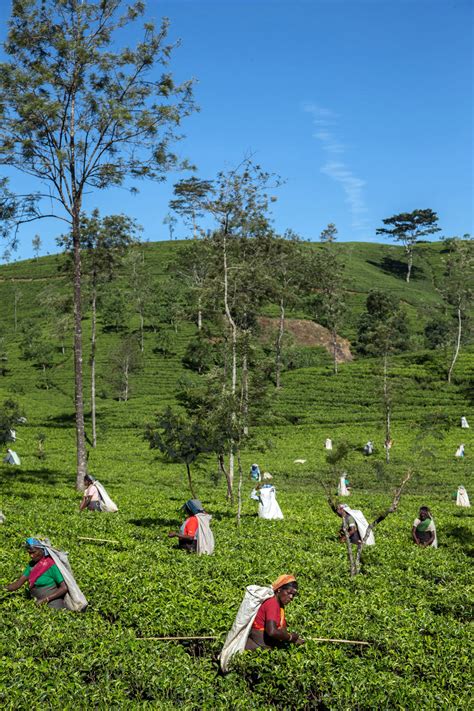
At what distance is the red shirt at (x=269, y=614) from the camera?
8812mm

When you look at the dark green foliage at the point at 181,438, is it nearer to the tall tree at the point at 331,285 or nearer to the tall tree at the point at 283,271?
the tall tree at the point at 283,271

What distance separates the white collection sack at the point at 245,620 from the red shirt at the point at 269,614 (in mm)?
84

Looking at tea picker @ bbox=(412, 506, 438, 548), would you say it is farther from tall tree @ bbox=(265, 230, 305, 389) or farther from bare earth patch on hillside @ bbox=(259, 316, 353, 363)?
bare earth patch on hillside @ bbox=(259, 316, 353, 363)

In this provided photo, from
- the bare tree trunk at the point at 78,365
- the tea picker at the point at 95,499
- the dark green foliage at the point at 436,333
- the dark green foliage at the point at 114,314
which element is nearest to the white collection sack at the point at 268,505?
the tea picker at the point at 95,499

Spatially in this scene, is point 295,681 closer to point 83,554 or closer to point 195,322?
point 83,554

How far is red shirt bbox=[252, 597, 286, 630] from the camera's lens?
881 centimetres

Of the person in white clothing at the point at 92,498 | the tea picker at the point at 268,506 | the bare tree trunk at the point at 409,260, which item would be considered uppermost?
the bare tree trunk at the point at 409,260

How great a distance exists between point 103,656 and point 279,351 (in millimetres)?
62637

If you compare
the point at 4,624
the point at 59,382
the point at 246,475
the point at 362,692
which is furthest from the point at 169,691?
the point at 59,382

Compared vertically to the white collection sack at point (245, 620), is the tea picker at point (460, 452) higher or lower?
lower

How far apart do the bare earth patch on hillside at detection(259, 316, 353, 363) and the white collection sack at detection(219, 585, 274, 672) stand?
259ft

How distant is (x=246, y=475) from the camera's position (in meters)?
37.9

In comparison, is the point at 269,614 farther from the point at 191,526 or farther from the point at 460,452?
the point at 460,452

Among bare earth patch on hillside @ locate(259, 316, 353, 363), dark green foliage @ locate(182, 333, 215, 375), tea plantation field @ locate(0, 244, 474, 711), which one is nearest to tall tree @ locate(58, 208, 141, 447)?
tea plantation field @ locate(0, 244, 474, 711)
